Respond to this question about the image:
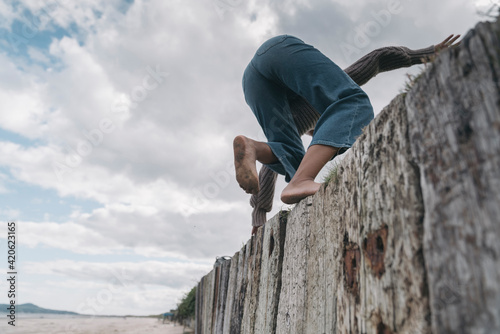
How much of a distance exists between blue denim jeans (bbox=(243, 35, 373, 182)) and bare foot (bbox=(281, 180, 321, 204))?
199mm

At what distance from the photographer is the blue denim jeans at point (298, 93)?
5.77ft

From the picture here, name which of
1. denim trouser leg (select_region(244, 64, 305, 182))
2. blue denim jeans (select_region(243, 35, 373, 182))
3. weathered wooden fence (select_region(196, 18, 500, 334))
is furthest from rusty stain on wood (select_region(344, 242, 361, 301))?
denim trouser leg (select_region(244, 64, 305, 182))

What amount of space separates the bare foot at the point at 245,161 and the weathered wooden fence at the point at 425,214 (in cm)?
76

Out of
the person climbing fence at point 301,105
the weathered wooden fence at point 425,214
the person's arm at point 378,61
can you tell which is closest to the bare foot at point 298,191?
the person climbing fence at point 301,105

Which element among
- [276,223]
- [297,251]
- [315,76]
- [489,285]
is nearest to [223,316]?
[276,223]

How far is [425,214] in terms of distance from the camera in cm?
75

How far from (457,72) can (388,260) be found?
0.43 meters

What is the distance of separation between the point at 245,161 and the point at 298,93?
49cm

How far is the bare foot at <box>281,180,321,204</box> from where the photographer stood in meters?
1.72

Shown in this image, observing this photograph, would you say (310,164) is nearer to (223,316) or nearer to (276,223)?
(276,223)

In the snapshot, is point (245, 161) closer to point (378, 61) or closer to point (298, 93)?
point (298, 93)

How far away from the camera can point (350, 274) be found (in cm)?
107

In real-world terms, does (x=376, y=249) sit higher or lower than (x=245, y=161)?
lower

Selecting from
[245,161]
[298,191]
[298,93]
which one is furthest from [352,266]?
[298,93]
